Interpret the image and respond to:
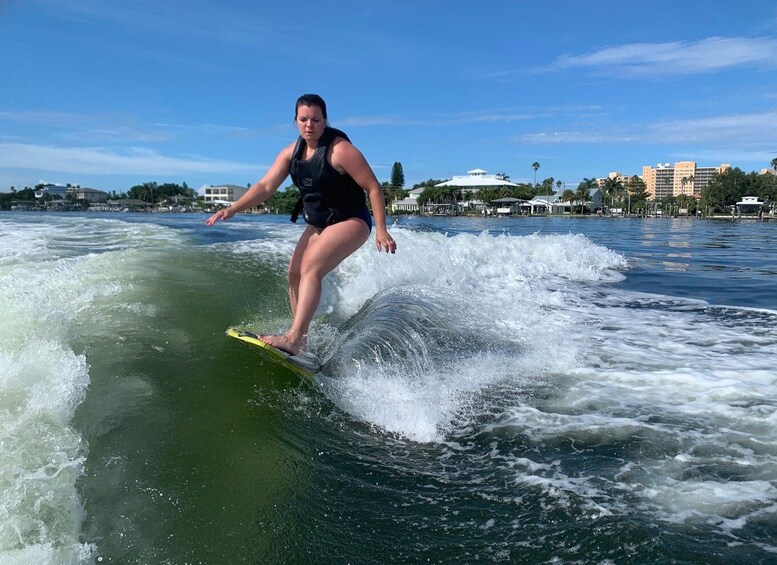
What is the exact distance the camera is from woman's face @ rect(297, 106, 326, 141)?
3.97m

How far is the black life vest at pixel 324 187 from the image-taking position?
13.4ft

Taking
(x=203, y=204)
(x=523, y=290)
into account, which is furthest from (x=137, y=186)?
(x=523, y=290)

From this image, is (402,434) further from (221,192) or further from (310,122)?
(221,192)

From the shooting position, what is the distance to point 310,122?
3984mm

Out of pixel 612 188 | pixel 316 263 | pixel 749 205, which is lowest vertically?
pixel 316 263

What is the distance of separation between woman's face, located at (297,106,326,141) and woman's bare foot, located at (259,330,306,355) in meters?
1.48

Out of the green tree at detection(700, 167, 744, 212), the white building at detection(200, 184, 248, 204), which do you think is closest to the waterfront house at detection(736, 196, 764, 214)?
the green tree at detection(700, 167, 744, 212)

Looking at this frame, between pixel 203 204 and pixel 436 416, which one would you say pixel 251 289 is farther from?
pixel 203 204

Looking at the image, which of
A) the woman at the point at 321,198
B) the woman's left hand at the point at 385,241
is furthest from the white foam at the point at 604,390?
the woman's left hand at the point at 385,241

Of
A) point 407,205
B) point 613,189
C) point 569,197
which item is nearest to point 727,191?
point 613,189

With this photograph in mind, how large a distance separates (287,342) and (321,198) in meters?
1.13

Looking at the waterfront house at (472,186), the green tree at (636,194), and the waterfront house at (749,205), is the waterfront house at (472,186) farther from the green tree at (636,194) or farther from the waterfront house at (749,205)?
the waterfront house at (749,205)

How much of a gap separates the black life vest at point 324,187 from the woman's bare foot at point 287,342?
0.93m

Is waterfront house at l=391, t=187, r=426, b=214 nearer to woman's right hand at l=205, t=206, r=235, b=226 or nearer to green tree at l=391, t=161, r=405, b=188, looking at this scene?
green tree at l=391, t=161, r=405, b=188
